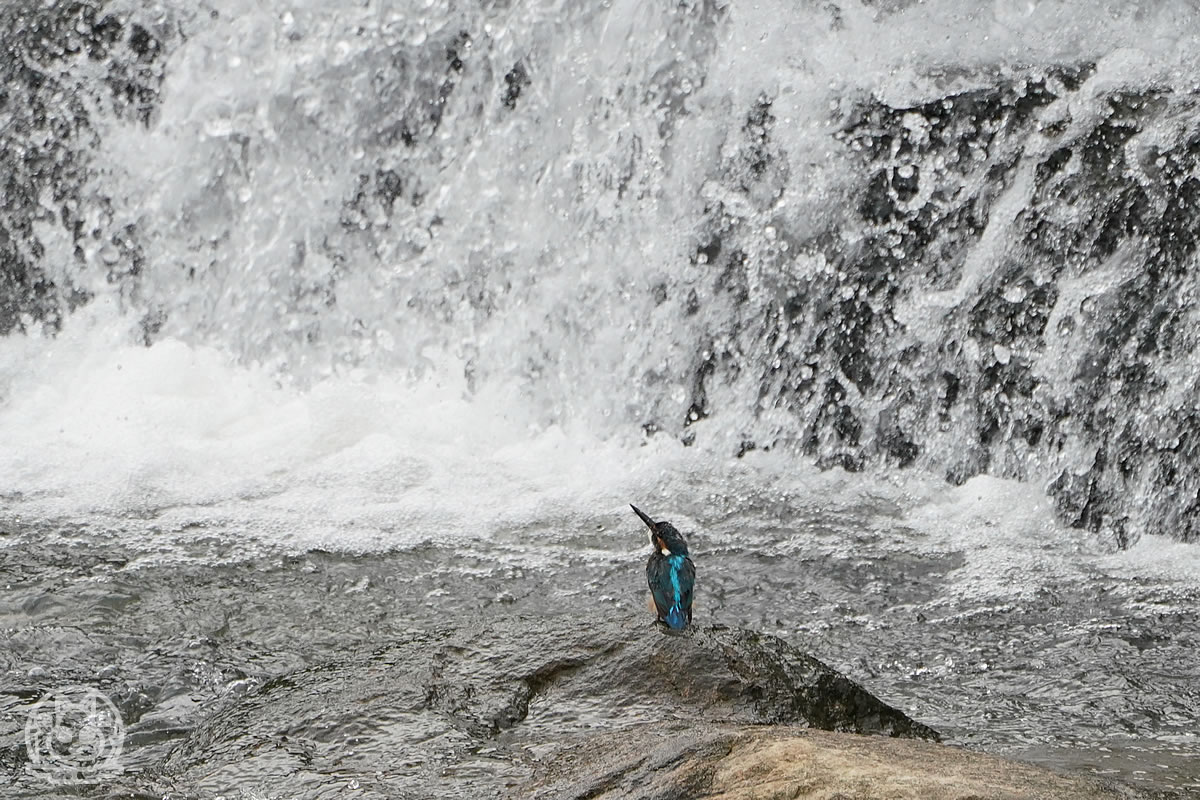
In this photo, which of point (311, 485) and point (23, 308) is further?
point (23, 308)

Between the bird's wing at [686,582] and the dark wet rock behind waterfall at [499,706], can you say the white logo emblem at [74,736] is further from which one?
the bird's wing at [686,582]

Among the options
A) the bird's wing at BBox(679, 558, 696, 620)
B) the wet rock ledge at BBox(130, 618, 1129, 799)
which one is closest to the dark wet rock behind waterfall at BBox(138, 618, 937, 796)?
the wet rock ledge at BBox(130, 618, 1129, 799)

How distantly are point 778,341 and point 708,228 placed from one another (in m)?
0.68

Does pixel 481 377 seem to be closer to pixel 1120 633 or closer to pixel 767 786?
pixel 1120 633

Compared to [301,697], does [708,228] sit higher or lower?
higher

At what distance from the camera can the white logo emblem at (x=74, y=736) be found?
3.46 metres

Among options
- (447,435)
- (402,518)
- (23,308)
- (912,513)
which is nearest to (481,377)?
(447,435)

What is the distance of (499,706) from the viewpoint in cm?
325

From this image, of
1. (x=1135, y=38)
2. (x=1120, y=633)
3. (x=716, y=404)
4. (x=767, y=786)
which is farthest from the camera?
(x=716, y=404)

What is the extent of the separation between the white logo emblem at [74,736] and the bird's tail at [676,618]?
1360 millimetres

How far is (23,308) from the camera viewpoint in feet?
27.4

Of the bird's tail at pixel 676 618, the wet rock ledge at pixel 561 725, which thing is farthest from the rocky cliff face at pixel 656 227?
the wet rock ledge at pixel 561 725

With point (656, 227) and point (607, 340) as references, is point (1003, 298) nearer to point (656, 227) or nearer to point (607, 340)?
point (656, 227)

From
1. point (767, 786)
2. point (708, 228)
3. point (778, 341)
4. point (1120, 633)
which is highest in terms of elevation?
point (708, 228)
